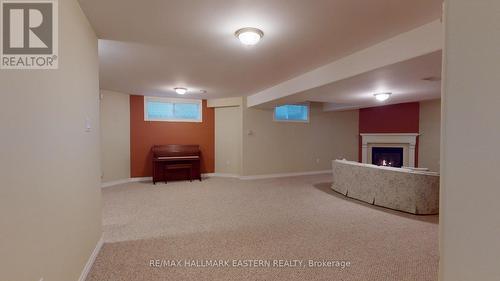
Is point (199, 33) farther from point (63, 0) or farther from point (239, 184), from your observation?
point (239, 184)

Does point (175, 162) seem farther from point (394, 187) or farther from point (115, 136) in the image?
point (394, 187)

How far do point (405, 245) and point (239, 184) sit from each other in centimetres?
379

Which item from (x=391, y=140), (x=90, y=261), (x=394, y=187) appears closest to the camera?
(x=90, y=261)

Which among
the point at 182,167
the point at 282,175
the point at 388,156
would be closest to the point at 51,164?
the point at 182,167

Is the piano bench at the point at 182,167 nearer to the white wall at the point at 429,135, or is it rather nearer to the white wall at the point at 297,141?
the white wall at the point at 297,141

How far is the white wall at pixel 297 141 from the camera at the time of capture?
6633mm

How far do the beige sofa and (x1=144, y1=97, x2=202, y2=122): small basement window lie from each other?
4389 millimetres

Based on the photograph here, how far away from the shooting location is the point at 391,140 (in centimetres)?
721

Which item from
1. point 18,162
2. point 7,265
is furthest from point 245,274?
point 18,162

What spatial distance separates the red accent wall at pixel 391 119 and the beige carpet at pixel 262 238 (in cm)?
404

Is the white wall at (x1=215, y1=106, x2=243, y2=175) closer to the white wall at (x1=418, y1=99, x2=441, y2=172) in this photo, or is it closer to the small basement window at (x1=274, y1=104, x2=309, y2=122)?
the small basement window at (x1=274, y1=104, x2=309, y2=122)

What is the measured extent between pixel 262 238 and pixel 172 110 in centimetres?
498

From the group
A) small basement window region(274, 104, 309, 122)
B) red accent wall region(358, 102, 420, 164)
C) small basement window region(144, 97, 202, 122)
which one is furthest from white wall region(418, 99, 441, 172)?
small basement window region(144, 97, 202, 122)

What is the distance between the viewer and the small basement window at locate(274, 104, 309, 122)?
7.15 m
